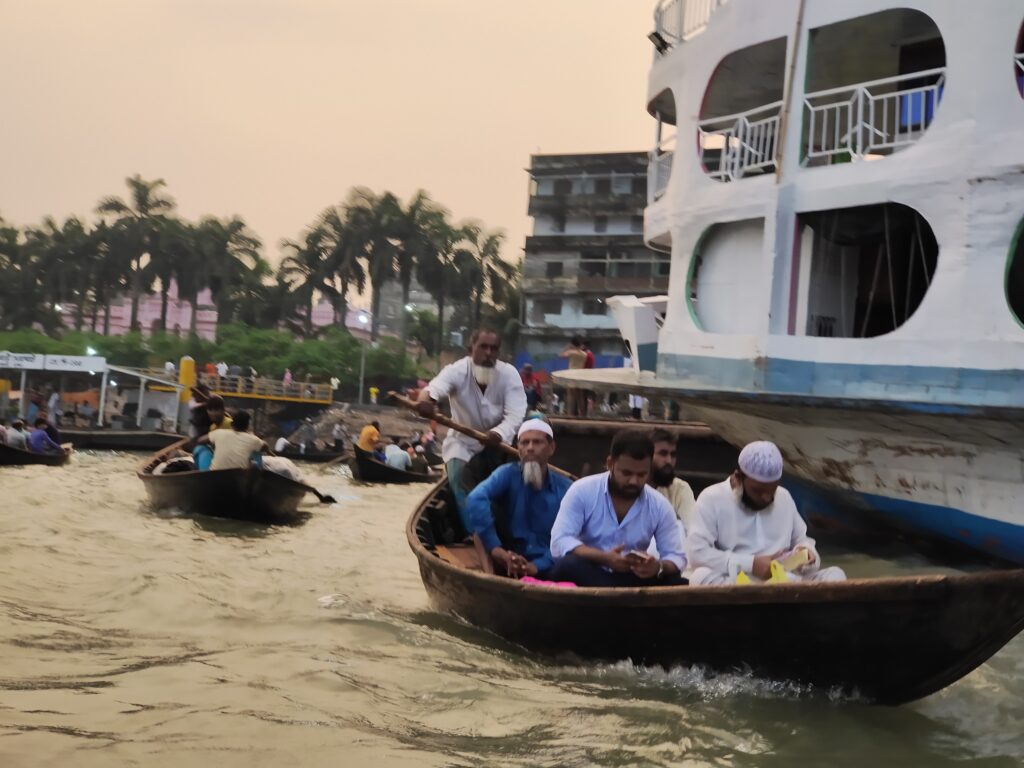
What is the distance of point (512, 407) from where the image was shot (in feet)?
24.2

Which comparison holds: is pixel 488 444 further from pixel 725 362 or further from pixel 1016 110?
pixel 1016 110

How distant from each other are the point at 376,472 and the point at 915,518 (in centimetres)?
1296

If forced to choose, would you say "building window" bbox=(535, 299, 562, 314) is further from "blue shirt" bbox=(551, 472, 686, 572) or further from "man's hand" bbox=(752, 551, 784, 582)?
"man's hand" bbox=(752, 551, 784, 582)

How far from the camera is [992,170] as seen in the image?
7.93 metres

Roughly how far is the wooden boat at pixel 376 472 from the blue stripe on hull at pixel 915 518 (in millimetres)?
10895

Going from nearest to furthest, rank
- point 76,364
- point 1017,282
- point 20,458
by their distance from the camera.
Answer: point 1017,282
point 20,458
point 76,364

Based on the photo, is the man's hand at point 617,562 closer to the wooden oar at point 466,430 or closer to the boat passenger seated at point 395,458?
the wooden oar at point 466,430

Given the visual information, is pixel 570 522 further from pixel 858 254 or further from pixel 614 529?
pixel 858 254

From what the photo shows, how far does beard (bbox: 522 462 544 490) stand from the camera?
5.94 metres

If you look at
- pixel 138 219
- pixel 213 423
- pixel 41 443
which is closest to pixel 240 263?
pixel 138 219

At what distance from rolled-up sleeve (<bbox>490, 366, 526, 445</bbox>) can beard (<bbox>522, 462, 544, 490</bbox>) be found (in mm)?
1213

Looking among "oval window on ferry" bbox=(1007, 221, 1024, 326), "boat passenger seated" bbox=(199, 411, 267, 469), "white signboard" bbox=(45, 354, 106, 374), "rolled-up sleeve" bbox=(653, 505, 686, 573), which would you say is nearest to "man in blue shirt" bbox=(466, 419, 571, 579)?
"rolled-up sleeve" bbox=(653, 505, 686, 573)

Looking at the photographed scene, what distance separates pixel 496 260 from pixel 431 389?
42317 mm

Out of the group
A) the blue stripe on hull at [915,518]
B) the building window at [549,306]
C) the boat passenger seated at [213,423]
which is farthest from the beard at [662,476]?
the building window at [549,306]
